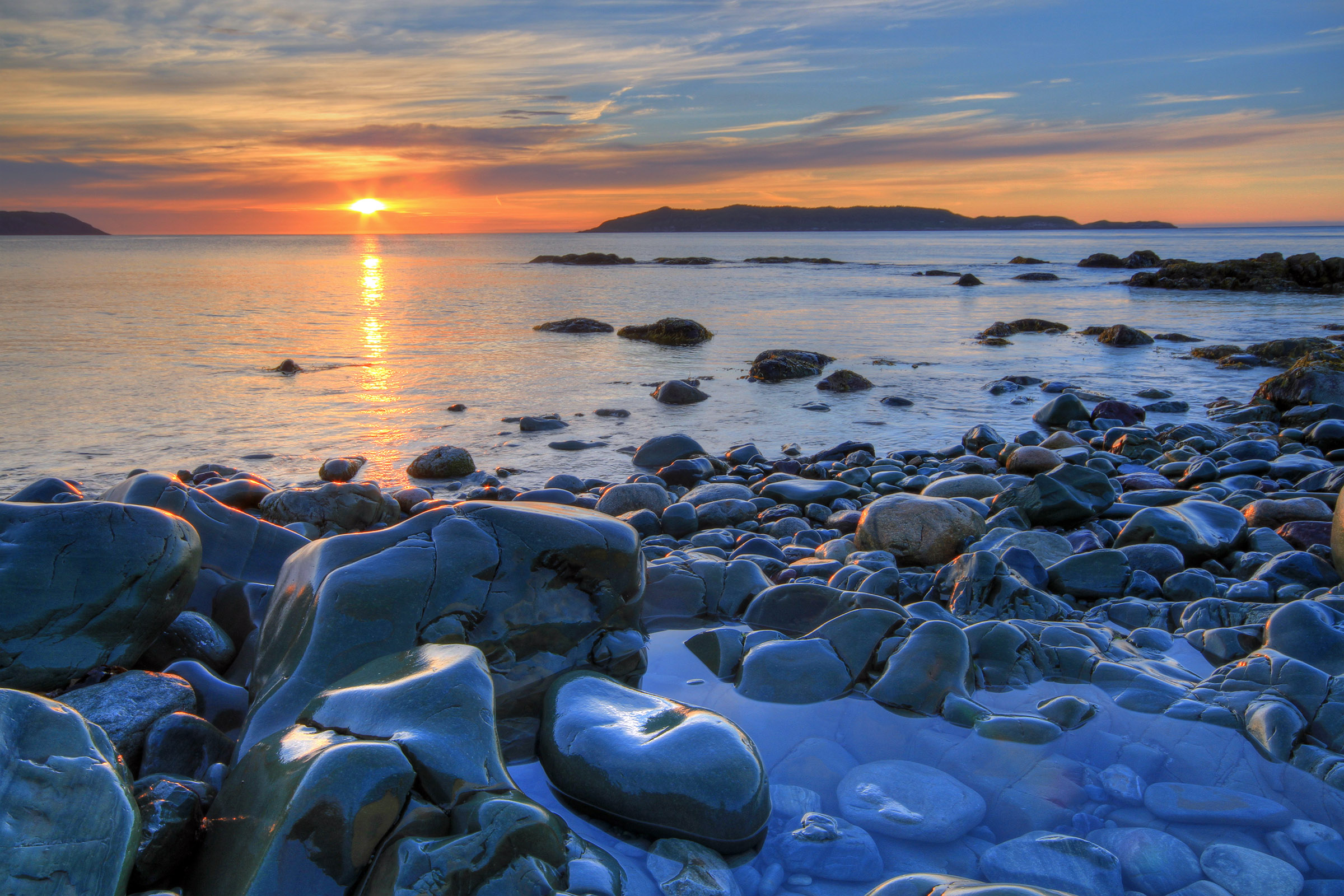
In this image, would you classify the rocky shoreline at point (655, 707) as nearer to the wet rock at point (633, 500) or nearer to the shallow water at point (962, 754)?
the shallow water at point (962, 754)

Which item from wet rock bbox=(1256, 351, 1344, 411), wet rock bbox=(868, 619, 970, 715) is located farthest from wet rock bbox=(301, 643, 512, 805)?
wet rock bbox=(1256, 351, 1344, 411)

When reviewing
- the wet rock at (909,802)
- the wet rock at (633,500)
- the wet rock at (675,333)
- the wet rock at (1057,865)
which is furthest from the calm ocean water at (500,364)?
the wet rock at (1057,865)

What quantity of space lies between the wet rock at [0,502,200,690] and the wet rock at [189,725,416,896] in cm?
116

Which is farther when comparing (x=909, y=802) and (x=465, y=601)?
(x=465, y=601)

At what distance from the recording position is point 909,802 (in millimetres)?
2510

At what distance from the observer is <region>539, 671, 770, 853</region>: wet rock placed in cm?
231

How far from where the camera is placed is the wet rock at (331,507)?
211 inches

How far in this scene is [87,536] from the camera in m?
2.93

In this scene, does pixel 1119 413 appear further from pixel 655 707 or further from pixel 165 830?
pixel 165 830

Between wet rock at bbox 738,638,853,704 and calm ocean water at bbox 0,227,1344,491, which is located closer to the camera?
wet rock at bbox 738,638,853,704

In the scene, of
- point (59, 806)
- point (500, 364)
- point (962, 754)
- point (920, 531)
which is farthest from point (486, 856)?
point (500, 364)

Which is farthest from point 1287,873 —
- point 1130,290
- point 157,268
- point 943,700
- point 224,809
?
point 157,268

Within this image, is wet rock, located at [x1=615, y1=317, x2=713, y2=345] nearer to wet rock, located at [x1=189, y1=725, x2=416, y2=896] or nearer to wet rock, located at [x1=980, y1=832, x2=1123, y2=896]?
wet rock, located at [x1=980, y1=832, x2=1123, y2=896]

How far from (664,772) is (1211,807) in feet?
5.57
